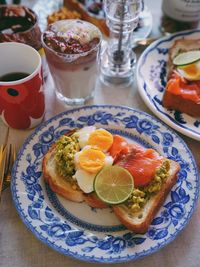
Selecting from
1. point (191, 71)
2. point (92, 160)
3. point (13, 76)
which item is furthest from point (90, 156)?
point (191, 71)

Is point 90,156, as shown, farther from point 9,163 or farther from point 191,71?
point 191,71

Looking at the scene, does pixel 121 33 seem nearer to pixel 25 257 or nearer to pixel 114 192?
pixel 114 192

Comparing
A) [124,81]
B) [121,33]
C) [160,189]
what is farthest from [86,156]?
[121,33]

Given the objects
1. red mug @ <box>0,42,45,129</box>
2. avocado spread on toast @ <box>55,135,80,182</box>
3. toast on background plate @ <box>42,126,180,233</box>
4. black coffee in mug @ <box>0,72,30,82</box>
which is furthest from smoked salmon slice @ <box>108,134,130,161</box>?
black coffee in mug @ <box>0,72,30,82</box>

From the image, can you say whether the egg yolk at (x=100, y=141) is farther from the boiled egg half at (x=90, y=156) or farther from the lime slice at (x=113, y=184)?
the lime slice at (x=113, y=184)

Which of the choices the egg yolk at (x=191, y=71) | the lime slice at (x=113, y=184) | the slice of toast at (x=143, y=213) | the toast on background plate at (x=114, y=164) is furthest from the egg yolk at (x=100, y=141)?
the egg yolk at (x=191, y=71)
